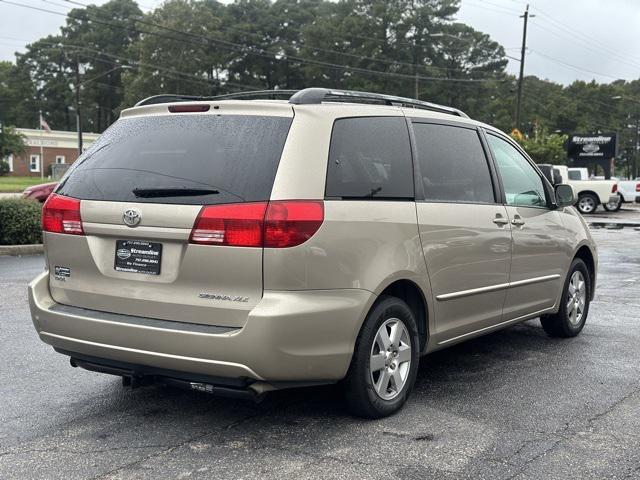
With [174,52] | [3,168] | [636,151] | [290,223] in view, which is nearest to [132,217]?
[290,223]

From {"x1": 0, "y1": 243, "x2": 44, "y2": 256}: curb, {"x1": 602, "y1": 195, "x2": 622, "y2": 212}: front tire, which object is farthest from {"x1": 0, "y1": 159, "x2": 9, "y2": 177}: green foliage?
{"x1": 0, "y1": 243, "x2": 44, "y2": 256}: curb

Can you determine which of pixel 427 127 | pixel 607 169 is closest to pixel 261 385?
pixel 427 127

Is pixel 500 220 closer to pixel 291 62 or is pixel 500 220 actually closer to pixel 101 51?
pixel 291 62

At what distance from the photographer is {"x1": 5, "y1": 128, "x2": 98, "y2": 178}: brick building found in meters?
72.5

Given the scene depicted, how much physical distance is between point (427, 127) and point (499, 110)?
78.4m

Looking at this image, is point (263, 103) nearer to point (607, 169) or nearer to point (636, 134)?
point (607, 169)

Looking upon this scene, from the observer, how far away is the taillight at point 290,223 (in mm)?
3611

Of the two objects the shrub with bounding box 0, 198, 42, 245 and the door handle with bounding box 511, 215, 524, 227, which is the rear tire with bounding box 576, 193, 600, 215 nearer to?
the shrub with bounding box 0, 198, 42, 245

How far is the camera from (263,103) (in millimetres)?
3984

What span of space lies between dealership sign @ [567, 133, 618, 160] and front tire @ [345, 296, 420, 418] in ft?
138

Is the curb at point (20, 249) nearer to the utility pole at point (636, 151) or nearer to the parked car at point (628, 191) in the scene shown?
→ the parked car at point (628, 191)

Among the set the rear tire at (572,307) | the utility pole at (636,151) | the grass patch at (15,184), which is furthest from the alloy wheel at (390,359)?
the utility pole at (636,151)

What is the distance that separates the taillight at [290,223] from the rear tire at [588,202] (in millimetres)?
29220

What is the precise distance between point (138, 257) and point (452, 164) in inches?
87.6
